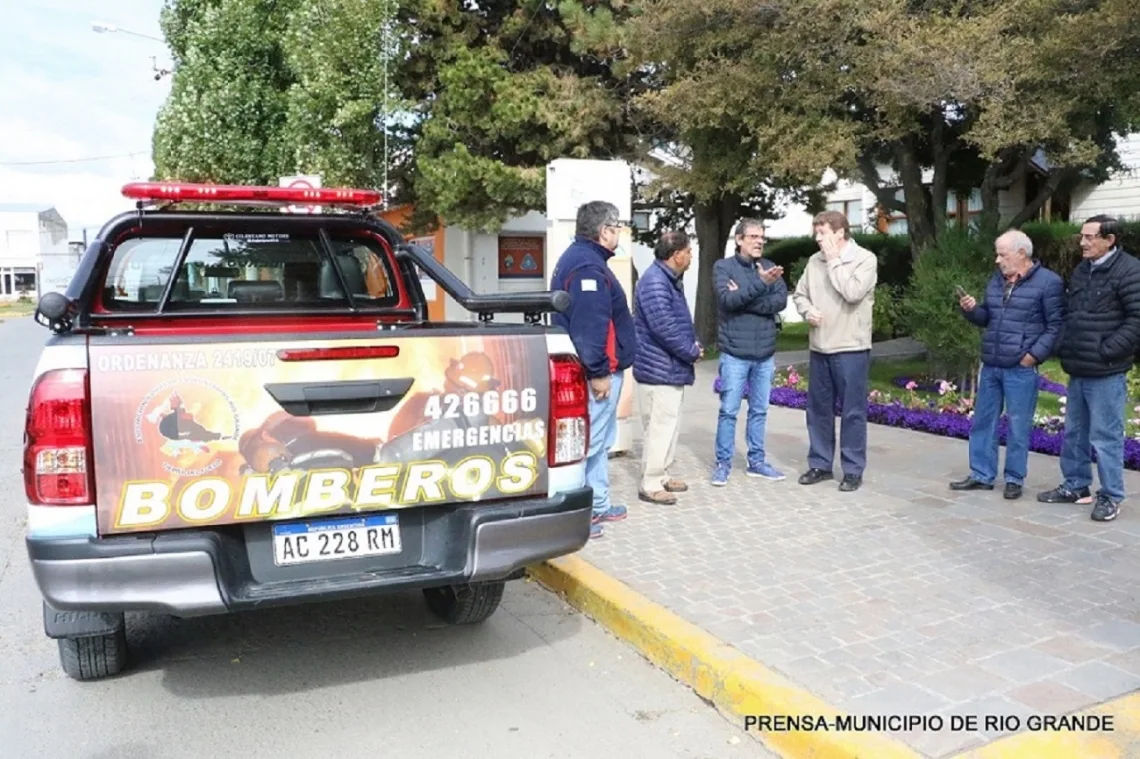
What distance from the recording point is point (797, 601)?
462 cm

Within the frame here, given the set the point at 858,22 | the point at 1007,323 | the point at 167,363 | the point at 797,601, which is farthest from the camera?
the point at 858,22

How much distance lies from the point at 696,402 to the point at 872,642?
7793mm

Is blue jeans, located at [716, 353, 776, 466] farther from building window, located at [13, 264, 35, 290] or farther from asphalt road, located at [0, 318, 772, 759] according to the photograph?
building window, located at [13, 264, 35, 290]

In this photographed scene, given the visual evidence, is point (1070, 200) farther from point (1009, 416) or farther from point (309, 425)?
point (309, 425)

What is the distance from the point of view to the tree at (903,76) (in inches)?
379

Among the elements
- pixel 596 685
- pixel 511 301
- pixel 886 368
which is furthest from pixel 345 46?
pixel 596 685

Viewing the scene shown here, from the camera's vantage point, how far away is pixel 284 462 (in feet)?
11.3

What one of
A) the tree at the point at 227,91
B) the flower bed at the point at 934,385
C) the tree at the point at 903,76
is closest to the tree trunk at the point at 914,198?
the tree at the point at 903,76

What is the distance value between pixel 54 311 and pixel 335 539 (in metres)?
1.42

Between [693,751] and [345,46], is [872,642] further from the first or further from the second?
[345,46]

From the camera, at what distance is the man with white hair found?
6273 millimetres

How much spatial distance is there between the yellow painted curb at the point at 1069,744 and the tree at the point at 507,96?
41.2 ft

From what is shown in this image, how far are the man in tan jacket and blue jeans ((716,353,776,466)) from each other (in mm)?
378

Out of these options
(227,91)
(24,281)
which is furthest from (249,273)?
(24,281)
